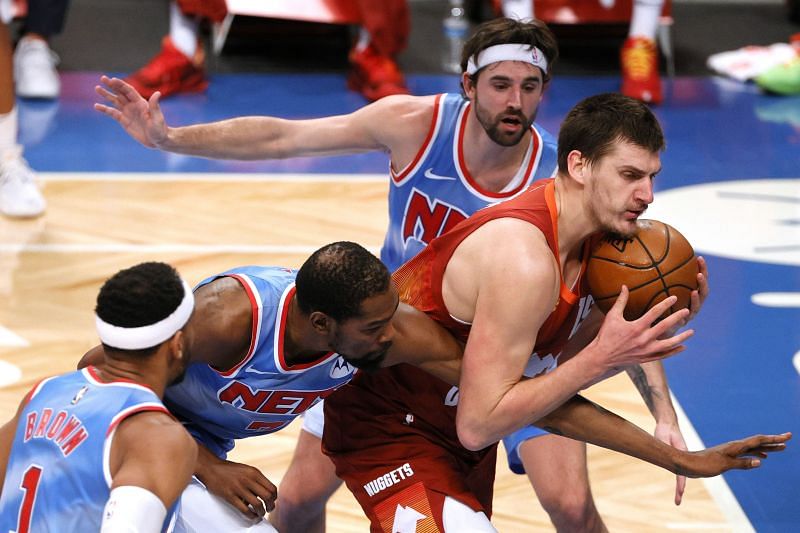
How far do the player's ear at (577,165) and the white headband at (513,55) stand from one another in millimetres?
1239

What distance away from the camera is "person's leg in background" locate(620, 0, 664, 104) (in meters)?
10.4

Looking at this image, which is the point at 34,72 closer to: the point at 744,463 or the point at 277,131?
the point at 277,131

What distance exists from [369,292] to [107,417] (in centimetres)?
83

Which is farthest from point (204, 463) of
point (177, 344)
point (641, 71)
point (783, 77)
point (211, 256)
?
point (783, 77)

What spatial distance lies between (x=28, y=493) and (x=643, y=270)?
1851mm

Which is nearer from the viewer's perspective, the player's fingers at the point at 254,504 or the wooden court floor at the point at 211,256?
the player's fingers at the point at 254,504

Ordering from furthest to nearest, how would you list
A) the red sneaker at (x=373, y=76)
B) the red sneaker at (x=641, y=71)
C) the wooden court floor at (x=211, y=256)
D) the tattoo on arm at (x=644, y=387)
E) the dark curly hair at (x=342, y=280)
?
the red sneaker at (x=641, y=71) < the red sneaker at (x=373, y=76) < the wooden court floor at (x=211, y=256) < the tattoo on arm at (x=644, y=387) < the dark curly hair at (x=342, y=280)

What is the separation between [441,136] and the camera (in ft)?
16.8

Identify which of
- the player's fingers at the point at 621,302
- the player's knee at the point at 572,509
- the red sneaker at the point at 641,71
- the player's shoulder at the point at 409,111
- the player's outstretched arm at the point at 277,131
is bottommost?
the red sneaker at the point at 641,71

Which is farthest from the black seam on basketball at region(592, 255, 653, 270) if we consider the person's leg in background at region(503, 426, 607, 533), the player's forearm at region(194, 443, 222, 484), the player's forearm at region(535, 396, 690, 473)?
the player's forearm at region(194, 443, 222, 484)

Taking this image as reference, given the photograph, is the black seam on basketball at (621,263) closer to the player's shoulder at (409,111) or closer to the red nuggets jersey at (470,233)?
the red nuggets jersey at (470,233)

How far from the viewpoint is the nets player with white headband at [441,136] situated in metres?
5.04

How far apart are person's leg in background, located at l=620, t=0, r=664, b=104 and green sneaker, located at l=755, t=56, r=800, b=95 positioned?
994 millimetres

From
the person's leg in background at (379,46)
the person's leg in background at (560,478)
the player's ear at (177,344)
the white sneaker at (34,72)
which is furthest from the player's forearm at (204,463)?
the white sneaker at (34,72)
